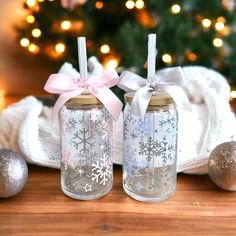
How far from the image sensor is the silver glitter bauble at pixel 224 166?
56 centimetres

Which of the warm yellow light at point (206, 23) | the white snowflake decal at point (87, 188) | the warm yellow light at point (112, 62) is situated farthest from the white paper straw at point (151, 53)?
the warm yellow light at point (206, 23)

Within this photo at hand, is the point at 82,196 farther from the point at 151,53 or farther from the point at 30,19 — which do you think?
the point at 30,19

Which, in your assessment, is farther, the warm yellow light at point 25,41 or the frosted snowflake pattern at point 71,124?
the warm yellow light at point 25,41

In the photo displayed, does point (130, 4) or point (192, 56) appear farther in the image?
point (192, 56)

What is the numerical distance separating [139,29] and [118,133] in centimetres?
67

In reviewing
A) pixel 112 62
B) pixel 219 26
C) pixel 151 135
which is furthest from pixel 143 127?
pixel 219 26

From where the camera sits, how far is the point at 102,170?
1.86 feet

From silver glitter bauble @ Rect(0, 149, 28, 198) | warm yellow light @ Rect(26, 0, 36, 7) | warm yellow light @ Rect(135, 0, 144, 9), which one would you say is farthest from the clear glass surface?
warm yellow light @ Rect(26, 0, 36, 7)

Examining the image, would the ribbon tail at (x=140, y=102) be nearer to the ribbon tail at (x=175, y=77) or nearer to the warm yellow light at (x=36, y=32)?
the ribbon tail at (x=175, y=77)

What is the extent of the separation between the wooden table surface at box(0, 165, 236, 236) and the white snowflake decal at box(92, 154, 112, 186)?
31 mm

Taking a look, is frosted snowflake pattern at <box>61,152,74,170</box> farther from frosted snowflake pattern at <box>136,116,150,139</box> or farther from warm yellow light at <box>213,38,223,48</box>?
warm yellow light at <box>213,38,223,48</box>

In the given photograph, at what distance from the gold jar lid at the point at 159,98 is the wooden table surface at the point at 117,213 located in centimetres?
17

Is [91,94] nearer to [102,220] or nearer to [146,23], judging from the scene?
[102,220]

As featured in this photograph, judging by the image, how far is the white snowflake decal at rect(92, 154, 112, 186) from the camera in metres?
0.57
